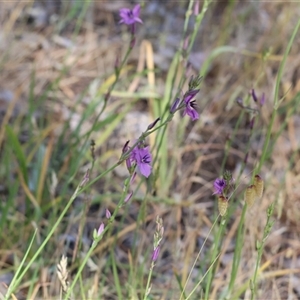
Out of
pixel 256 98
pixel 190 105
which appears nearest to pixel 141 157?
pixel 190 105

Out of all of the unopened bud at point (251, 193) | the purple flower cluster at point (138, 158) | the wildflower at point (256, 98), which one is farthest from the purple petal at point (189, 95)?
the wildflower at point (256, 98)

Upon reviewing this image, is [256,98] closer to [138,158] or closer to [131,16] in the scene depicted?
[131,16]

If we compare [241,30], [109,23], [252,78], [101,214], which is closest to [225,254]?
[101,214]

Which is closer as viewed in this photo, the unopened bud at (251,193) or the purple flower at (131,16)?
the unopened bud at (251,193)

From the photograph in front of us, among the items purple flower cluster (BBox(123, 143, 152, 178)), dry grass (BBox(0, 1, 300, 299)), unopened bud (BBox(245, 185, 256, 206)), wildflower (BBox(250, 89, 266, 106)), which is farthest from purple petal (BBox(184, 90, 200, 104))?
dry grass (BBox(0, 1, 300, 299))

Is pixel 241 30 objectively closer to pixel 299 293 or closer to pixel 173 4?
pixel 173 4

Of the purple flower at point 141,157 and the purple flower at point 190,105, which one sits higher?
the purple flower at point 190,105

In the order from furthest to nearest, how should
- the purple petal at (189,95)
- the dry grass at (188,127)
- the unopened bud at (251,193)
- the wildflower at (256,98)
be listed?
the dry grass at (188,127), the wildflower at (256,98), the unopened bud at (251,193), the purple petal at (189,95)

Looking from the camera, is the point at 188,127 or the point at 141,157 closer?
the point at 141,157

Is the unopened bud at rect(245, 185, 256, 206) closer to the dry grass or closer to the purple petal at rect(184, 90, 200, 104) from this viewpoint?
the purple petal at rect(184, 90, 200, 104)

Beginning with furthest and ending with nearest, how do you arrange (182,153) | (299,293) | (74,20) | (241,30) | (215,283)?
(74,20), (241,30), (182,153), (299,293), (215,283)

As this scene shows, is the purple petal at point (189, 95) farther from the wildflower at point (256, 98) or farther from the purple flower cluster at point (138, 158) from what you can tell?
the wildflower at point (256, 98)
